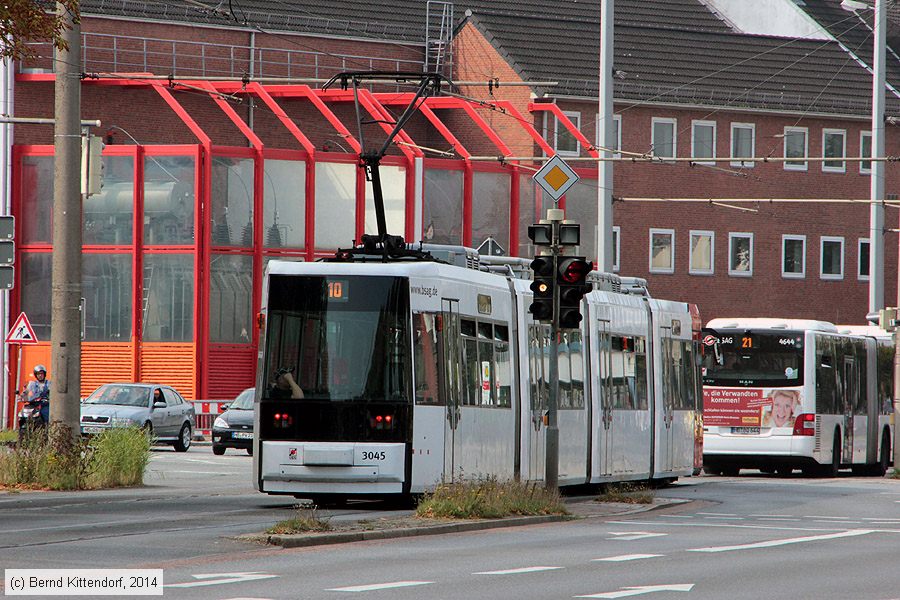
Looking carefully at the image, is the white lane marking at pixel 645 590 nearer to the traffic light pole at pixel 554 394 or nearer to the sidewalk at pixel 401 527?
the sidewalk at pixel 401 527

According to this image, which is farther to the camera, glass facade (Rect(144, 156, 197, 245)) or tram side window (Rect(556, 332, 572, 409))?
glass facade (Rect(144, 156, 197, 245))

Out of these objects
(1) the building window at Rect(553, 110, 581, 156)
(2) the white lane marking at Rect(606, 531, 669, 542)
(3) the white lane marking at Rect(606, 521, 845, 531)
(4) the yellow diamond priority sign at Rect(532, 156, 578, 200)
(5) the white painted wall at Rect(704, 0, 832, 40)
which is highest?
(5) the white painted wall at Rect(704, 0, 832, 40)

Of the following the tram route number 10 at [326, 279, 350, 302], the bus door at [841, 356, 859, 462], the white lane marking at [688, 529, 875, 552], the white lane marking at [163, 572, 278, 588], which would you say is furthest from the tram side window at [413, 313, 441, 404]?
the bus door at [841, 356, 859, 462]

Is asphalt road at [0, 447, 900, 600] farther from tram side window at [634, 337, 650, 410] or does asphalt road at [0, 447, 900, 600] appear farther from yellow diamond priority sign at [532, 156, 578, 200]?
yellow diamond priority sign at [532, 156, 578, 200]

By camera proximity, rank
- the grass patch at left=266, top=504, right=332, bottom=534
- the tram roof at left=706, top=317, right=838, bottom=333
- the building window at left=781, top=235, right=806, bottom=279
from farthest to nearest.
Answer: the building window at left=781, top=235, right=806, bottom=279, the tram roof at left=706, top=317, right=838, bottom=333, the grass patch at left=266, top=504, right=332, bottom=534

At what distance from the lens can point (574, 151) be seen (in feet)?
193

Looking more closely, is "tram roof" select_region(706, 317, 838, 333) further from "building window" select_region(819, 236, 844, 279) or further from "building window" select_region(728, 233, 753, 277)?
"building window" select_region(819, 236, 844, 279)

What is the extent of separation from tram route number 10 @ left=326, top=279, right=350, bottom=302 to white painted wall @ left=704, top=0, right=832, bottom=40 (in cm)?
4895

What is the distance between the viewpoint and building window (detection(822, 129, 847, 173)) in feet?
210

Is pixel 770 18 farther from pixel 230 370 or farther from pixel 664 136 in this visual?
pixel 230 370

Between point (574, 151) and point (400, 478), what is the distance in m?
40.2

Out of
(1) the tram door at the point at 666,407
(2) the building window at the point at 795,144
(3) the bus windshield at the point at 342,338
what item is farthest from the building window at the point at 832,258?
(3) the bus windshield at the point at 342,338

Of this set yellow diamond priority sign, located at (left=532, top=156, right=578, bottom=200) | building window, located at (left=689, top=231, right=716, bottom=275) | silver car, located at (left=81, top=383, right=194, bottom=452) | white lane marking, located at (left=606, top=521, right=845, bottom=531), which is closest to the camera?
white lane marking, located at (left=606, top=521, right=845, bottom=531)

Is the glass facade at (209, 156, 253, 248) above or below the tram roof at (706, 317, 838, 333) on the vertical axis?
above
